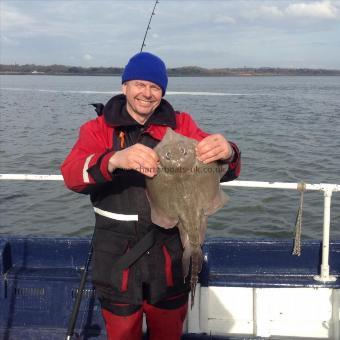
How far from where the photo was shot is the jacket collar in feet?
11.3

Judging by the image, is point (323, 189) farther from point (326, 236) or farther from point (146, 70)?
point (146, 70)

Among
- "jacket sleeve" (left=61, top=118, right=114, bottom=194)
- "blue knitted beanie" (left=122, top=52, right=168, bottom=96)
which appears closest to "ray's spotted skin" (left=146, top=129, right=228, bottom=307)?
"jacket sleeve" (left=61, top=118, right=114, bottom=194)

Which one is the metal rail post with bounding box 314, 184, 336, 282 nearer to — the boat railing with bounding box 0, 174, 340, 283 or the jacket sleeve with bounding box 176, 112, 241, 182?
the boat railing with bounding box 0, 174, 340, 283

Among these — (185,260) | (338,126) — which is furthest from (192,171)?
(338,126)

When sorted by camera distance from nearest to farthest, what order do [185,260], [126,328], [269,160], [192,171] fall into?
[192,171]
[185,260]
[126,328]
[269,160]

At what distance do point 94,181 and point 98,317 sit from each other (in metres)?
2.21

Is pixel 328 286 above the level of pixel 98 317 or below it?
above

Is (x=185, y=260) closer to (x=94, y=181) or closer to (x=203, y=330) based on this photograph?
(x=94, y=181)

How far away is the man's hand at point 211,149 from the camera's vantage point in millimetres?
3025

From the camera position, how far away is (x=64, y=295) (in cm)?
484

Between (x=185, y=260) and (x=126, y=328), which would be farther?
(x=126, y=328)

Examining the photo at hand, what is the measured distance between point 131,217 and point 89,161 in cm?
56

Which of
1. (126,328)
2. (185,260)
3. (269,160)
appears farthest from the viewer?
(269,160)

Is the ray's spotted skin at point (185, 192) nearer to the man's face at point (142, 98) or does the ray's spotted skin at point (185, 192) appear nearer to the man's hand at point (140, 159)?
the man's hand at point (140, 159)
